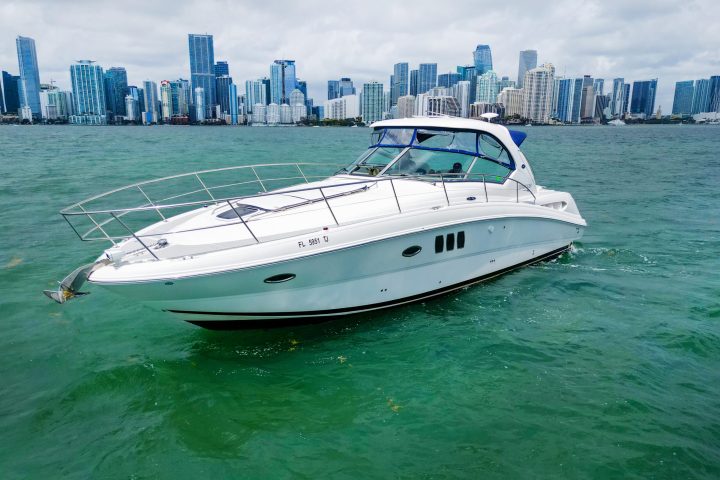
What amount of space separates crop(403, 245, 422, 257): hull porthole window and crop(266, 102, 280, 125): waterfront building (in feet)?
585

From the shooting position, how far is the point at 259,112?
18562 centimetres

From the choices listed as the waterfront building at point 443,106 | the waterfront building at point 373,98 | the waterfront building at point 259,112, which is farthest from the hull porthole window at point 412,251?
the waterfront building at point 259,112

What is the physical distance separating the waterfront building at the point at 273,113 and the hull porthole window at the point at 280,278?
179 meters

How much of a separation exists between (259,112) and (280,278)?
18887 centimetres

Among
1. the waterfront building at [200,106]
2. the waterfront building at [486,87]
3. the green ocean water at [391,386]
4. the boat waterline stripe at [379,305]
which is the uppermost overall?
the waterfront building at [200,106]

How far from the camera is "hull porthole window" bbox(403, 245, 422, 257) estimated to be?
780 cm

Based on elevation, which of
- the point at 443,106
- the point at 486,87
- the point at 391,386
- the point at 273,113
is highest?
the point at 273,113

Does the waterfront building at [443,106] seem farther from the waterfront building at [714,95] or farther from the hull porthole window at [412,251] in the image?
the waterfront building at [714,95]

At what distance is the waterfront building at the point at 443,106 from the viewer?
11633mm

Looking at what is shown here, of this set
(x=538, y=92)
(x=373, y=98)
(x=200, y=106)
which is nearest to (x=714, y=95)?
(x=538, y=92)

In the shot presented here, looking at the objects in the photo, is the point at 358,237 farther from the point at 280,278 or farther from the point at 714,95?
the point at 714,95

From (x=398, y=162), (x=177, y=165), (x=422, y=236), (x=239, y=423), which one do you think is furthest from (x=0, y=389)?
(x=177, y=165)

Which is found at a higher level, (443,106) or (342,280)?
(443,106)

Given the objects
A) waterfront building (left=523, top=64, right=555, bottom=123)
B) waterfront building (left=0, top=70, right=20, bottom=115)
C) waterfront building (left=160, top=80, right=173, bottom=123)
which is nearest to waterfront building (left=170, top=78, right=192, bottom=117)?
waterfront building (left=160, top=80, right=173, bottom=123)
